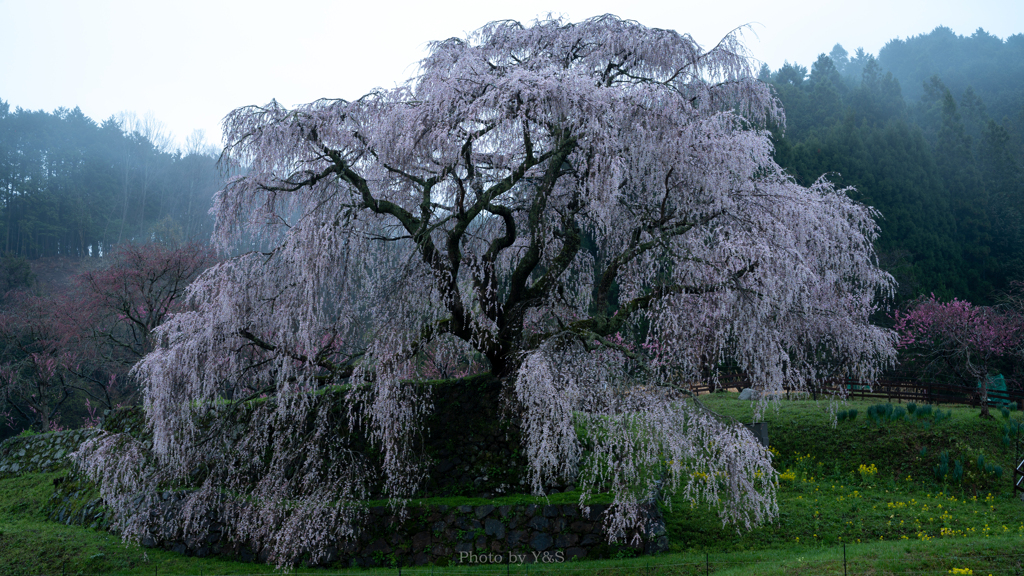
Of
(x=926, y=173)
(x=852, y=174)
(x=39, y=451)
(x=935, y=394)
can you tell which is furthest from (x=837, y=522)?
(x=926, y=173)

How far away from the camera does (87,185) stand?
112 ft

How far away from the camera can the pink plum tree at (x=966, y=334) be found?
1417 centimetres

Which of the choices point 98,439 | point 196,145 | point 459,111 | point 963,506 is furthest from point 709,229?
point 196,145

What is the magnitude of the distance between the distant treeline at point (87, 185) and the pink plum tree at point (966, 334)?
2975cm

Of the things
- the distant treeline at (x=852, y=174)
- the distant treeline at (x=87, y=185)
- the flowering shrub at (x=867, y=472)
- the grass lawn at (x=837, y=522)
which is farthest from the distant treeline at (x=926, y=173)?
the distant treeline at (x=87, y=185)

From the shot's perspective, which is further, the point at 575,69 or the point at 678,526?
the point at 678,526

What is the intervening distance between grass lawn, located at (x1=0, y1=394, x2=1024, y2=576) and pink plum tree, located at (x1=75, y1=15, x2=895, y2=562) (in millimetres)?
924

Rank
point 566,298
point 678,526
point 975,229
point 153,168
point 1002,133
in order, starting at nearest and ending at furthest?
point 678,526 < point 566,298 < point 975,229 < point 1002,133 < point 153,168

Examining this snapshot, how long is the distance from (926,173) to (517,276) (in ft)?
88.0

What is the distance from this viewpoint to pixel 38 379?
18000 mm

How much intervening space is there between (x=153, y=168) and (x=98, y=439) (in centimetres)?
3468

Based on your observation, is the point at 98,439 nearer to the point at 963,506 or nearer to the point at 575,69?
the point at 575,69

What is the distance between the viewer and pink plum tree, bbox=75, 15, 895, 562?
6.51m

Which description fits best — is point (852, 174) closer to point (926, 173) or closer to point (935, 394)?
point (926, 173)
